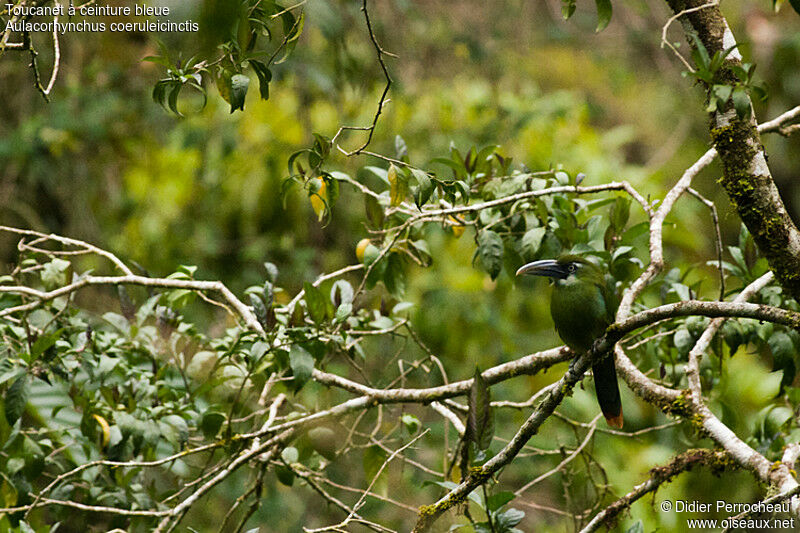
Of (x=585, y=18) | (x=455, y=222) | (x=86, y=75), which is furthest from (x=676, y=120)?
(x=455, y=222)

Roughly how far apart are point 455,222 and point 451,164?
222 millimetres

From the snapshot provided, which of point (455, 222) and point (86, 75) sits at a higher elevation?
point (86, 75)

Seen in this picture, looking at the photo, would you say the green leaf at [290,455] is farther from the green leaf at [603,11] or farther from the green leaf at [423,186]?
the green leaf at [603,11]

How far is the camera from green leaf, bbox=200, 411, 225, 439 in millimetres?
2412

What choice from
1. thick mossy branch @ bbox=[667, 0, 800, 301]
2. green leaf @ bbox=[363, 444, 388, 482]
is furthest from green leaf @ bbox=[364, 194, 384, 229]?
thick mossy branch @ bbox=[667, 0, 800, 301]

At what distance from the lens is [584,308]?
91.7 inches

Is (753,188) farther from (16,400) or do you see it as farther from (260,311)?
(16,400)

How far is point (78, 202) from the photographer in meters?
5.10

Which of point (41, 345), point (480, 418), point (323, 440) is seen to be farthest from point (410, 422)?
point (41, 345)

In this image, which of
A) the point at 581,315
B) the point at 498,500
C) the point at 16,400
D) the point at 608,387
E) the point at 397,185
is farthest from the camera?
the point at 608,387

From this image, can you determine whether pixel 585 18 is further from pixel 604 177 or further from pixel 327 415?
pixel 327 415

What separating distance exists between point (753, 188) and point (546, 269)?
0.70m

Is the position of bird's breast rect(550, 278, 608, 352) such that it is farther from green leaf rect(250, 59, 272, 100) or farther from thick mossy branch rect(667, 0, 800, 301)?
green leaf rect(250, 59, 272, 100)

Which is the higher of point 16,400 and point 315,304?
point 315,304
